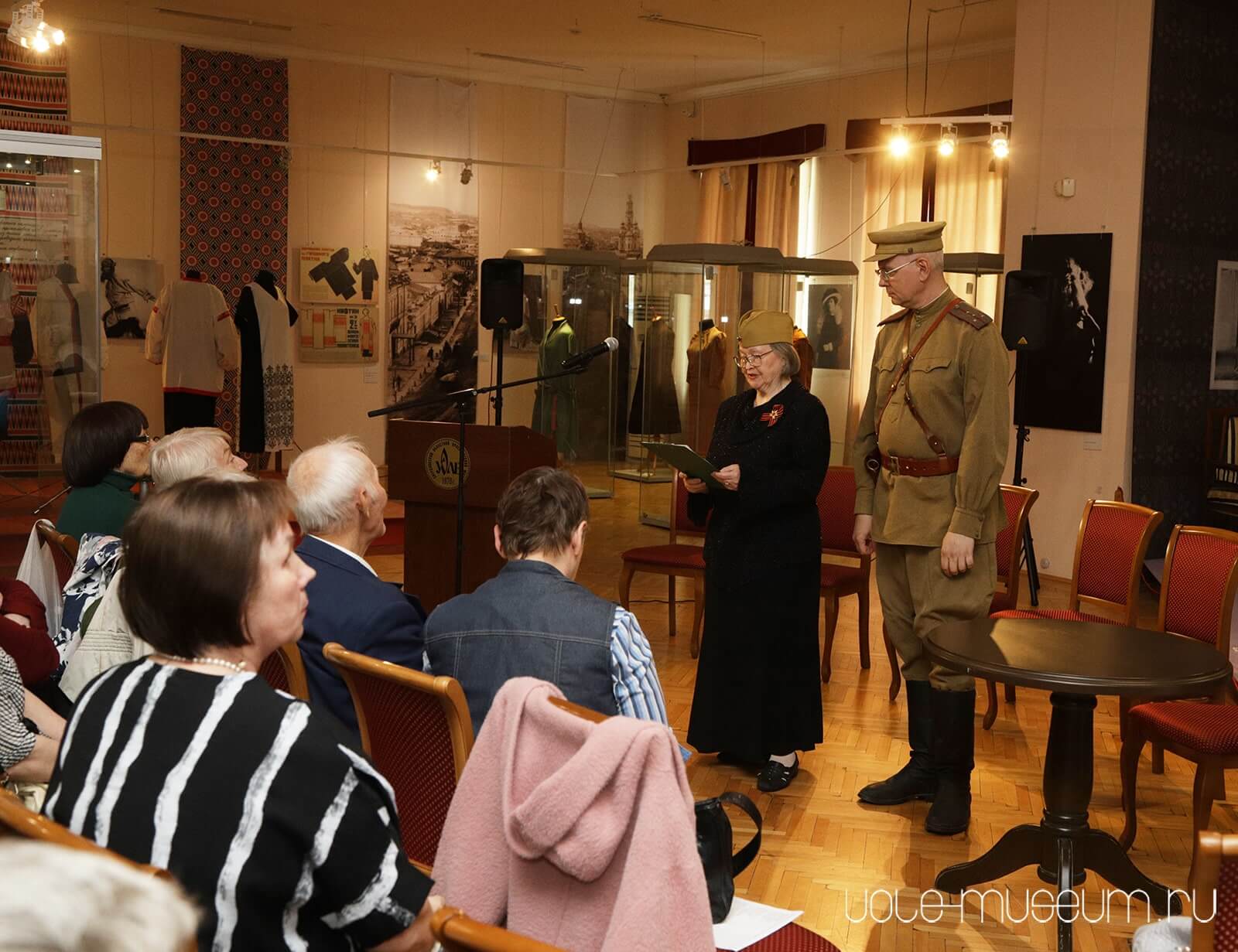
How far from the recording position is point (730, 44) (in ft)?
38.6

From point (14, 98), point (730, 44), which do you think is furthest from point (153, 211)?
point (730, 44)

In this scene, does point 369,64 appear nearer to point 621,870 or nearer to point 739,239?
point 739,239

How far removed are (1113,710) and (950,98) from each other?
7.25 m

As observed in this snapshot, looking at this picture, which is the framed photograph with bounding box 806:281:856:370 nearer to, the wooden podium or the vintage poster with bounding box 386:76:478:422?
the vintage poster with bounding box 386:76:478:422

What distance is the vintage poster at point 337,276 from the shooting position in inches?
495

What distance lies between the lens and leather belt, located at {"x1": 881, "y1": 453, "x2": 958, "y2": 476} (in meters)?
3.96

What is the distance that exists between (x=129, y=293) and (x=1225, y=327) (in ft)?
29.0

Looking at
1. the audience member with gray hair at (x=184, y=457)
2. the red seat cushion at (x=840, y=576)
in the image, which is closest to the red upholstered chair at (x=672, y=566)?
the red seat cushion at (x=840, y=576)

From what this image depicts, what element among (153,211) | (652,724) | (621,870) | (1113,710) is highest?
(153,211)

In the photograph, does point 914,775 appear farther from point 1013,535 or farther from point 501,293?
point 501,293

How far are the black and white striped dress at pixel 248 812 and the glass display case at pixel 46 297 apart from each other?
16.7 feet

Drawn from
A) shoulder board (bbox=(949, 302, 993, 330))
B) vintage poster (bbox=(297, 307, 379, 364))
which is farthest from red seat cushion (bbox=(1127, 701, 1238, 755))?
vintage poster (bbox=(297, 307, 379, 364))

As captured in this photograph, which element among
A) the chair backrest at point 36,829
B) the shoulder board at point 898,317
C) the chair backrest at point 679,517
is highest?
the shoulder board at point 898,317

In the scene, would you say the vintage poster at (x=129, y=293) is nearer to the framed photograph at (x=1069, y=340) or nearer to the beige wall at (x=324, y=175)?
the beige wall at (x=324, y=175)
